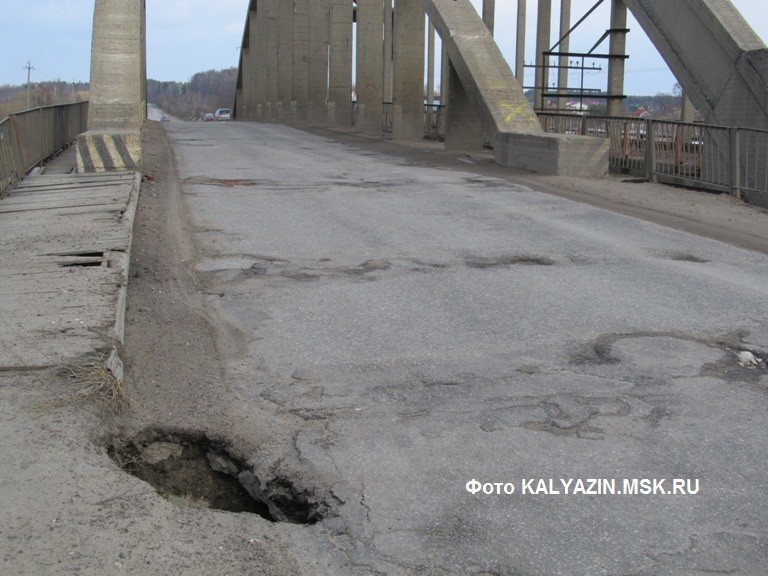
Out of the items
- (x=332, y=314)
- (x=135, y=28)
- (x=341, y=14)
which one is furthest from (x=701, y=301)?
(x=341, y=14)

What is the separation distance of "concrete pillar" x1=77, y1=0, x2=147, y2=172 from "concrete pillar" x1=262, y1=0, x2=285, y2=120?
161 ft

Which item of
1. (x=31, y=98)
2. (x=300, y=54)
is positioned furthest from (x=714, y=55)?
(x=31, y=98)

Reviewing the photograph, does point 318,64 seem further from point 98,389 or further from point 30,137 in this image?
point 98,389

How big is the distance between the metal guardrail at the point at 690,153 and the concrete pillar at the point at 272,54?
5082cm

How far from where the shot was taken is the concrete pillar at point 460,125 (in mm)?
25500

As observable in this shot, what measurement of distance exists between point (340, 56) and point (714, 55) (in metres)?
31.0

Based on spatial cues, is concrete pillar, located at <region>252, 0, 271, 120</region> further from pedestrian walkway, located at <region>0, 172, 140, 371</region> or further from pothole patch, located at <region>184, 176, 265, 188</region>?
pedestrian walkway, located at <region>0, 172, 140, 371</region>

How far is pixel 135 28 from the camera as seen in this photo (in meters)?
18.0

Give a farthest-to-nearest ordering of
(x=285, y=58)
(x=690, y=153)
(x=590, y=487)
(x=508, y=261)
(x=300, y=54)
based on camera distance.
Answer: (x=285, y=58)
(x=300, y=54)
(x=690, y=153)
(x=508, y=261)
(x=590, y=487)

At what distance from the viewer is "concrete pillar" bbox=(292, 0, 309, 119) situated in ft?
183

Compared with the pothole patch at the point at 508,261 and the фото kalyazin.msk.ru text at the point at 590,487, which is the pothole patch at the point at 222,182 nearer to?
the pothole patch at the point at 508,261

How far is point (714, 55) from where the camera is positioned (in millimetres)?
17922

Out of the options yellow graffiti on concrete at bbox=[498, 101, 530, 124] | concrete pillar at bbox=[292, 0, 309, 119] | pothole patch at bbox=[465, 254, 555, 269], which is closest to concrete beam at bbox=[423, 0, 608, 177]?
yellow graffiti on concrete at bbox=[498, 101, 530, 124]

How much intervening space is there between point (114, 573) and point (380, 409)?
77.9 inches
